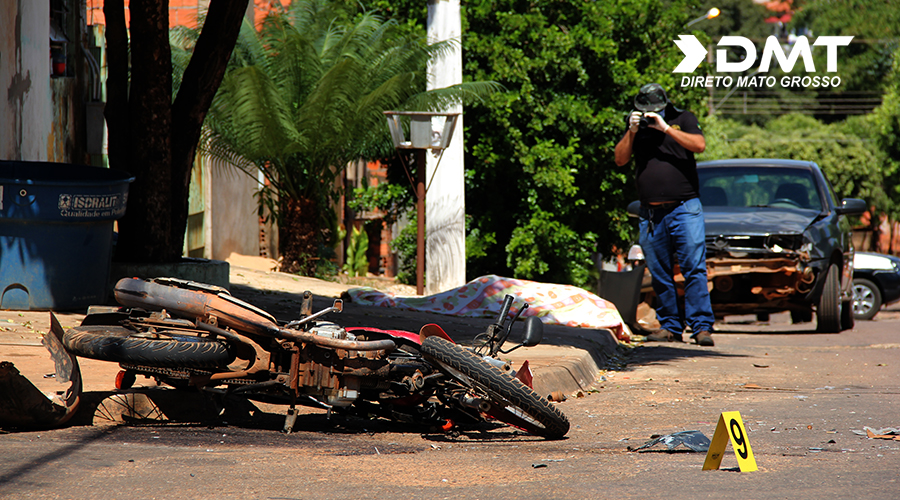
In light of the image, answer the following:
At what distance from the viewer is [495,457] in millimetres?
3748

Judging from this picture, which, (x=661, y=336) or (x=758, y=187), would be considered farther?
(x=758, y=187)

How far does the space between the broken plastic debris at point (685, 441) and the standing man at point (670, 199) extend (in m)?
3.40

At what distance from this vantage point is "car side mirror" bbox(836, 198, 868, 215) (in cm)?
964

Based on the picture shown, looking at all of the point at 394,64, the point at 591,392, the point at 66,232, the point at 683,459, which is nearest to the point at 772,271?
the point at 591,392

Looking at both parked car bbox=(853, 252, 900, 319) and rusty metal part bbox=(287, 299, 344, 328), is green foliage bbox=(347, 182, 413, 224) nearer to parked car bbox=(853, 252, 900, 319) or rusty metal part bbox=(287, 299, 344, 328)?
parked car bbox=(853, 252, 900, 319)

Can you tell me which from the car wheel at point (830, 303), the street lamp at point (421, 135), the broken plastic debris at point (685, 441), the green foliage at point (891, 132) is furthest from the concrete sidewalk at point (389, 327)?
the green foliage at point (891, 132)

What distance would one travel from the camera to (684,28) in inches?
635

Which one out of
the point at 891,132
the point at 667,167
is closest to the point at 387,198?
the point at 667,167

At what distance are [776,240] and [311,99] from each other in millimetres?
7198

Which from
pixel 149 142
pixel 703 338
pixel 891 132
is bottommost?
pixel 703 338

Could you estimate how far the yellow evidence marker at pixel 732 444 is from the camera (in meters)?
3.36

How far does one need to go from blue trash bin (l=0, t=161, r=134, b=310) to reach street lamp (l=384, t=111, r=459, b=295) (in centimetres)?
532

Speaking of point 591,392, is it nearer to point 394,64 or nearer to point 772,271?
point 772,271

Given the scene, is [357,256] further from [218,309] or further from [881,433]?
[881,433]
